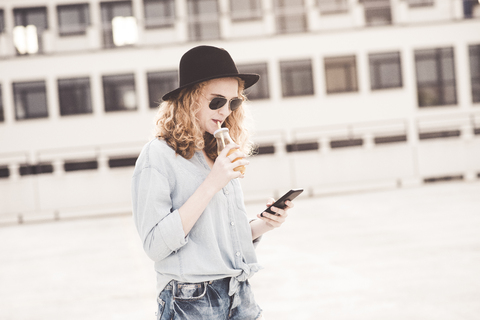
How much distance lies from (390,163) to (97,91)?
1315cm

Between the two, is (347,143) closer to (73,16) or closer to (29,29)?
(73,16)

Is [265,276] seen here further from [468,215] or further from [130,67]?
[130,67]

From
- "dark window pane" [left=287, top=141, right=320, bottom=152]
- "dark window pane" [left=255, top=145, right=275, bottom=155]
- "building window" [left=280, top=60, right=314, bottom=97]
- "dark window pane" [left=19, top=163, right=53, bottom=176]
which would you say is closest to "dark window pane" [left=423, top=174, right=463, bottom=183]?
"dark window pane" [left=287, top=141, right=320, bottom=152]

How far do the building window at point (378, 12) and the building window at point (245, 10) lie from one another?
5207 millimetres

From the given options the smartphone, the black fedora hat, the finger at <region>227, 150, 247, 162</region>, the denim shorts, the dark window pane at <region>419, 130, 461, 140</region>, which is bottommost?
the dark window pane at <region>419, 130, 461, 140</region>

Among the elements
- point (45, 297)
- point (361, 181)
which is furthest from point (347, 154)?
point (45, 297)

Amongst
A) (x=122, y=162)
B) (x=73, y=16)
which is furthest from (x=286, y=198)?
(x=73, y=16)

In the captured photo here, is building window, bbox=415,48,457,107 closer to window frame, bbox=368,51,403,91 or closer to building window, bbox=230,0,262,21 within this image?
window frame, bbox=368,51,403,91

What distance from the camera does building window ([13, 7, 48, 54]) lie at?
24.2 meters

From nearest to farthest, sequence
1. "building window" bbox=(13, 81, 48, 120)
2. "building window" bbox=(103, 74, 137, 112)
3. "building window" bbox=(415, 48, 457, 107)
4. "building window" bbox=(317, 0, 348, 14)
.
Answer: "building window" bbox=(13, 81, 48, 120) < "building window" bbox=(103, 74, 137, 112) < "building window" bbox=(415, 48, 457, 107) < "building window" bbox=(317, 0, 348, 14)

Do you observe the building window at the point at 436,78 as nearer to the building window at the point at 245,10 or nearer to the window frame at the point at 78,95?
the building window at the point at 245,10

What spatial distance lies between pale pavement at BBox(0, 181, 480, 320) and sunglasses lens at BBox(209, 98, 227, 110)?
3.42m

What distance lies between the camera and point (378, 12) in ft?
87.7

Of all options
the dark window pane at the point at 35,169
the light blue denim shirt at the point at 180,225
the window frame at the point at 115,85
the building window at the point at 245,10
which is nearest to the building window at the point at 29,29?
the window frame at the point at 115,85
